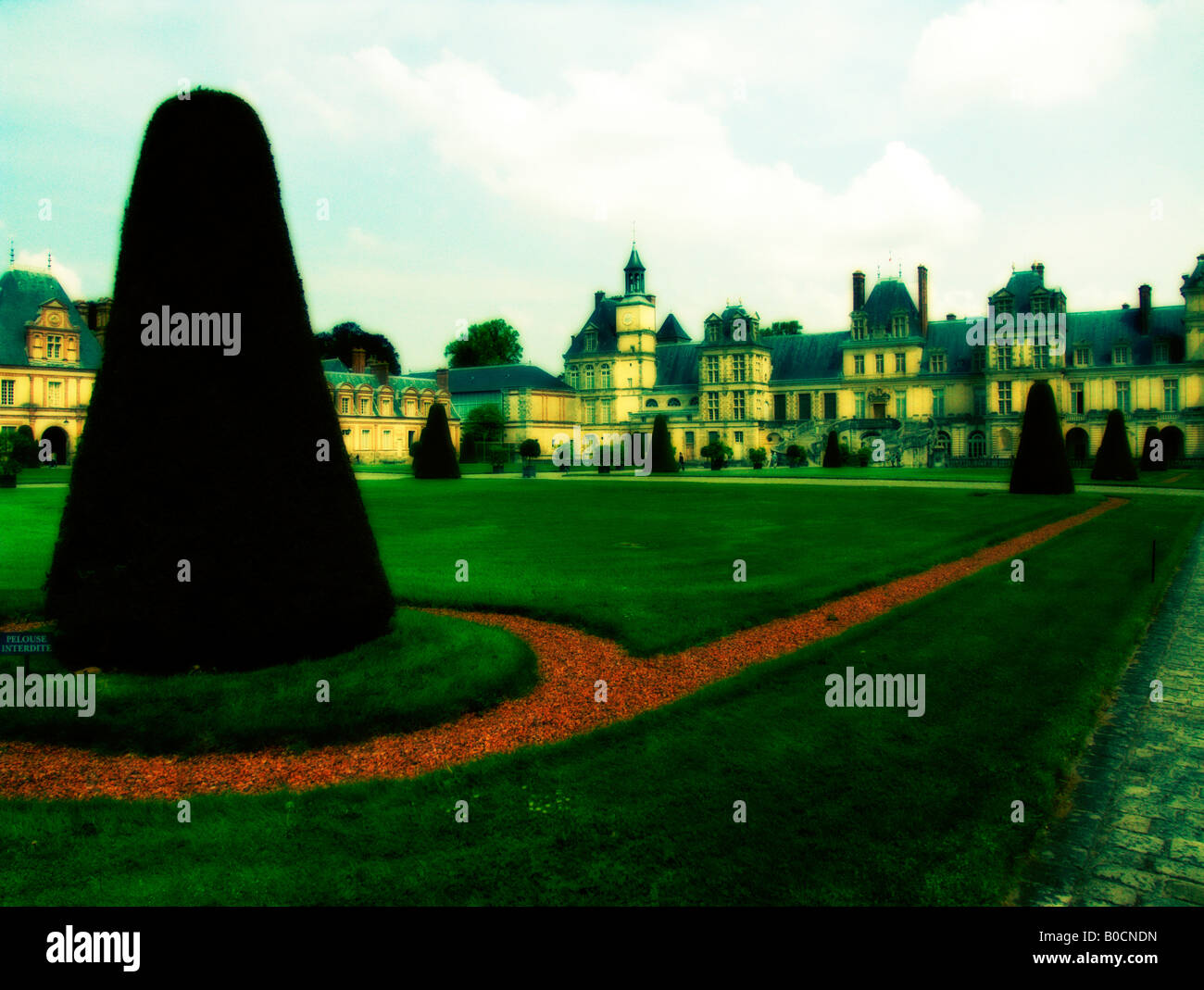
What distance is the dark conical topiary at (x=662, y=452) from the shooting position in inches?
1775

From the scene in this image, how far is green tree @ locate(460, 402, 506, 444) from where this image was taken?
6209 centimetres

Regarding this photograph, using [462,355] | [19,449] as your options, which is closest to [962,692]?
[19,449]

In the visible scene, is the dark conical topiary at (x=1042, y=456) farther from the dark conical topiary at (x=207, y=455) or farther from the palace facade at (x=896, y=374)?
the palace facade at (x=896, y=374)

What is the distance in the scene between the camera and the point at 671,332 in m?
77.1

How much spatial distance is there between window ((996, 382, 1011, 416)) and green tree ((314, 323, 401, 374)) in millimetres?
50665

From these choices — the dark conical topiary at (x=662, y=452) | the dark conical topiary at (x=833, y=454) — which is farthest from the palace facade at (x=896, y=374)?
the dark conical topiary at (x=662, y=452)

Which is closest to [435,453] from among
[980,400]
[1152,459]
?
[1152,459]

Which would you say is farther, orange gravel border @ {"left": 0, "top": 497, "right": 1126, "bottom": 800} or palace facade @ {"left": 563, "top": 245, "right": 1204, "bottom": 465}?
palace facade @ {"left": 563, "top": 245, "right": 1204, "bottom": 465}

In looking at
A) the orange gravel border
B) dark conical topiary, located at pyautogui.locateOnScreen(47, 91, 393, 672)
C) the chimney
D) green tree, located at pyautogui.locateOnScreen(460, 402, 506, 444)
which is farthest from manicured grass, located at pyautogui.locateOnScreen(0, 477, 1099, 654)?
the chimney

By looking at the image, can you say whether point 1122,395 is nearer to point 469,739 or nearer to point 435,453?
point 435,453

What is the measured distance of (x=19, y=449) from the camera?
37812mm

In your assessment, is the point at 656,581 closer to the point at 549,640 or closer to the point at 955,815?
the point at 549,640

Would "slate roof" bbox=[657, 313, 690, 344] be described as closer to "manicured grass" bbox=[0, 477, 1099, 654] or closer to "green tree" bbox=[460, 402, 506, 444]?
"green tree" bbox=[460, 402, 506, 444]
